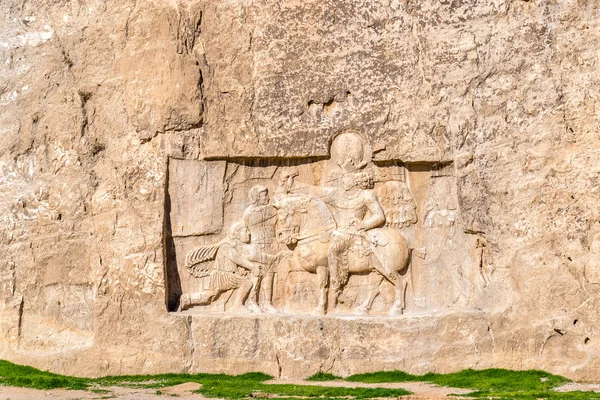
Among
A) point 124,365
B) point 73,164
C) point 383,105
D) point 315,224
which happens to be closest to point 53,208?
point 73,164

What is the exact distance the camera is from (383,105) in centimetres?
1288

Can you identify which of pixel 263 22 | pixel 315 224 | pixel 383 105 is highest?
pixel 263 22

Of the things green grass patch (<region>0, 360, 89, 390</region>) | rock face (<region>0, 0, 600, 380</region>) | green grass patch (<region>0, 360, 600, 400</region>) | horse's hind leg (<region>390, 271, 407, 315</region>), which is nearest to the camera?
green grass patch (<region>0, 360, 600, 400</region>)

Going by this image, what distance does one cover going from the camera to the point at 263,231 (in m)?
13.3

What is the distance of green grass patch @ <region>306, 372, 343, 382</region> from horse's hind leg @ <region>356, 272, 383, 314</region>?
3.00 feet

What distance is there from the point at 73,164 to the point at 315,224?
3.25 m

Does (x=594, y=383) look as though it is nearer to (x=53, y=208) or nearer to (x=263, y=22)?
(x=263, y=22)

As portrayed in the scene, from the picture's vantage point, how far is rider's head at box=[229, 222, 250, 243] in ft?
43.3

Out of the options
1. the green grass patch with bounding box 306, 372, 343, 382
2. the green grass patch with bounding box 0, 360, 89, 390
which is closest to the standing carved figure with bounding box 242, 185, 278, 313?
the green grass patch with bounding box 306, 372, 343, 382

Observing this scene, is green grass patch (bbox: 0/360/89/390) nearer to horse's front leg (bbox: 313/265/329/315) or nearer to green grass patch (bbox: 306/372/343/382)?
green grass patch (bbox: 306/372/343/382)

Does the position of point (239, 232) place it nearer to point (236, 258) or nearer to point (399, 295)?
point (236, 258)

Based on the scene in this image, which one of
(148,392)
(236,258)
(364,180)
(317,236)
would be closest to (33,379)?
(148,392)

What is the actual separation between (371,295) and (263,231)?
1.61 meters

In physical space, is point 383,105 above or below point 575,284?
above
